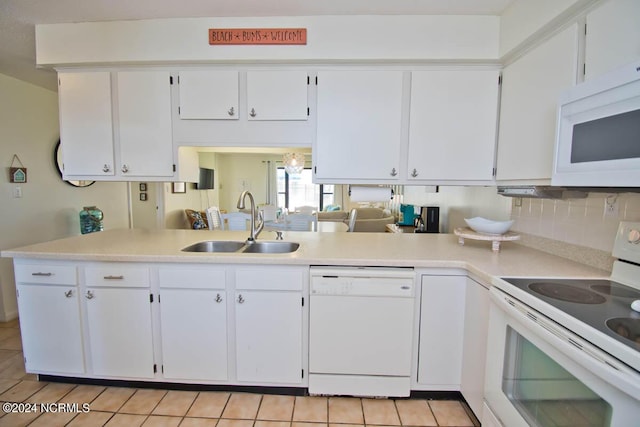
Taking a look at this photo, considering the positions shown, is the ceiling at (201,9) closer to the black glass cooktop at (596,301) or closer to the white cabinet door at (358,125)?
the white cabinet door at (358,125)

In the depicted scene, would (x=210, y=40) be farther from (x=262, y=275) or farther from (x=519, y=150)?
(x=519, y=150)

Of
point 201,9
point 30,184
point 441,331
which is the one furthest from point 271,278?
point 30,184

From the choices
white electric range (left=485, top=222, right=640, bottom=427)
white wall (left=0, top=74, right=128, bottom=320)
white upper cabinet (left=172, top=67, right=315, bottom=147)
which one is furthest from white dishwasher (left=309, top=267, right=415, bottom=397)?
white wall (left=0, top=74, right=128, bottom=320)

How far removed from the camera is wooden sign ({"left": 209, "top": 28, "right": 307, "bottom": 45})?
1.92 meters

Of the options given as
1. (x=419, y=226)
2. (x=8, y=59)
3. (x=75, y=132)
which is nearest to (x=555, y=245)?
(x=419, y=226)

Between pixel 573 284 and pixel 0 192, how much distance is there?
428 cm

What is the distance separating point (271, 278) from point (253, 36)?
158 centimetres

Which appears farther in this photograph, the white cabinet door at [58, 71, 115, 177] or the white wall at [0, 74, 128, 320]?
the white wall at [0, 74, 128, 320]

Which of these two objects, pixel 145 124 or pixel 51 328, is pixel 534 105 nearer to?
pixel 145 124

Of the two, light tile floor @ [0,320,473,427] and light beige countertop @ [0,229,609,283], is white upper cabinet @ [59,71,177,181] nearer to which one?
light beige countertop @ [0,229,609,283]

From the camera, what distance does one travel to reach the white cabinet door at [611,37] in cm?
110

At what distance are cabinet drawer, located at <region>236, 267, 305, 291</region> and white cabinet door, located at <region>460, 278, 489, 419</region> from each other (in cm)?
96

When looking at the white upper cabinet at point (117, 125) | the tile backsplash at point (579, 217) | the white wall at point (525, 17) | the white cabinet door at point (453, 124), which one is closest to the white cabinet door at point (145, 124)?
the white upper cabinet at point (117, 125)

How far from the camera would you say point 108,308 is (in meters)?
1.79
